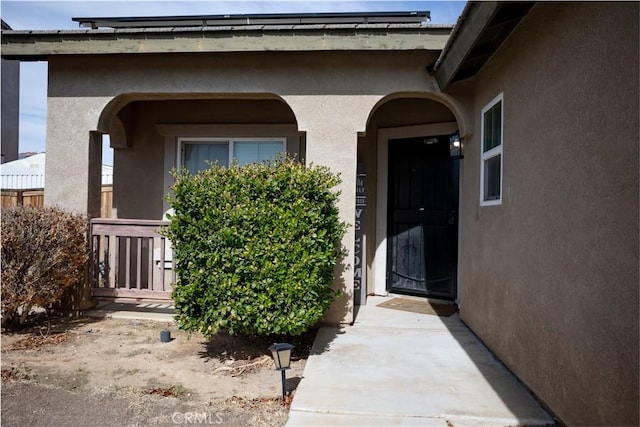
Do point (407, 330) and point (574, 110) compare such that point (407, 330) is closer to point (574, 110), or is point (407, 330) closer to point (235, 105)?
point (574, 110)

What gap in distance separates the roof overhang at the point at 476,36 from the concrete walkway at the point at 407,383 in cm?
293

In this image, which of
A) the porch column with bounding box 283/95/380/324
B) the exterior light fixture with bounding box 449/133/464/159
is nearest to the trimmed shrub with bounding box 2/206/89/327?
the porch column with bounding box 283/95/380/324

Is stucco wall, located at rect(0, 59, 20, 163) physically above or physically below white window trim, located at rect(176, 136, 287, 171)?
above

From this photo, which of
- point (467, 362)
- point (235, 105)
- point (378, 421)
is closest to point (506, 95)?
point (467, 362)

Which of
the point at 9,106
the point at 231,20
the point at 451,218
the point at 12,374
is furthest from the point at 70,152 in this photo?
the point at 9,106

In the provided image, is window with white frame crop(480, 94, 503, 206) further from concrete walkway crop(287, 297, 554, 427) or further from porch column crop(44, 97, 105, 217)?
porch column crop(44, 97, 105, 217)

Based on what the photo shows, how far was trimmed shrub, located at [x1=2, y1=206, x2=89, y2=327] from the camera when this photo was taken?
4.81 metres

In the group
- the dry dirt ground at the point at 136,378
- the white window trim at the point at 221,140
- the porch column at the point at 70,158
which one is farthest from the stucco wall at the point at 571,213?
the porch column at the point at 70,158

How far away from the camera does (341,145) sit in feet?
17.3

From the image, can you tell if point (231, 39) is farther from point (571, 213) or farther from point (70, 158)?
point (571, 213)

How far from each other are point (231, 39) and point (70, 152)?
2627 millimetres

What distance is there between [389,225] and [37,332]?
502cm

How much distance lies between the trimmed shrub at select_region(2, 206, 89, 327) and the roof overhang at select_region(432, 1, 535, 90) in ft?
15.7

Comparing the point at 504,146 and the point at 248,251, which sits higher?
the point at 504,146
